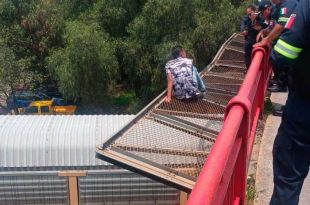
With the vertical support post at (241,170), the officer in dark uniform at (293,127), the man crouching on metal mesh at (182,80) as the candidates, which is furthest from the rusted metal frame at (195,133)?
the officer in dark uniform at (293,127)

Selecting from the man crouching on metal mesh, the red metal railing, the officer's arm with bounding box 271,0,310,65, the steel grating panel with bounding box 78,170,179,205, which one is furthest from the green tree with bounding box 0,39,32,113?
the officer's arm with bounding box 271,0,310,65

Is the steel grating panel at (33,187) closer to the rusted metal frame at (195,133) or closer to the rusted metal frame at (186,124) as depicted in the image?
the rusted metal frame at (186,124)

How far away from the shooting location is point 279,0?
562cm

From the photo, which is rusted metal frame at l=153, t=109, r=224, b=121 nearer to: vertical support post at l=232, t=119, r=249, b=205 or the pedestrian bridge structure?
the pedestrian bridge structure

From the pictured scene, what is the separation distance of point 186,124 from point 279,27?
153 centimetres

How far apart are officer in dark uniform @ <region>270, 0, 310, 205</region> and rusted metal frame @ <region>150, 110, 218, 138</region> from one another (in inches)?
86.0

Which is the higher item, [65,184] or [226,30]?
[226,30]

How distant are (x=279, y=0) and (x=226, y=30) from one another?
1422cm

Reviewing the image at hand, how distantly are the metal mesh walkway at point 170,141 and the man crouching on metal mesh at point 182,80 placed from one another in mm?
122

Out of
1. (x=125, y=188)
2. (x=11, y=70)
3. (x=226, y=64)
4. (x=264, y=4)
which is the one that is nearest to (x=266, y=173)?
(x=264, y=4)

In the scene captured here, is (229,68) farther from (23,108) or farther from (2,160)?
(23,108)

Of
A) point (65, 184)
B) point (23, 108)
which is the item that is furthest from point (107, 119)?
point (23, 108)

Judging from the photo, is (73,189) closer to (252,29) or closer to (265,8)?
(252,29)

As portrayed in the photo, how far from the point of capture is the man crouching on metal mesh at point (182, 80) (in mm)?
6391
